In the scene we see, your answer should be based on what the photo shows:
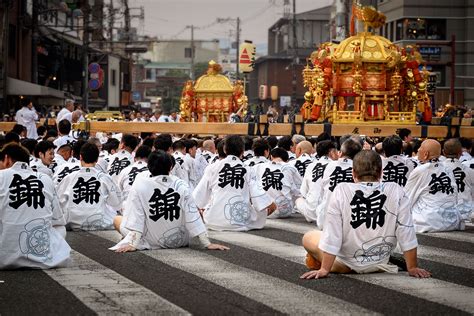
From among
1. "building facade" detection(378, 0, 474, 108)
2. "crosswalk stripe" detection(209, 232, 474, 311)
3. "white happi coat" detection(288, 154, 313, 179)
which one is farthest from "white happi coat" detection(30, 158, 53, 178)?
"building facade" detection(378, 0, 474, 108)

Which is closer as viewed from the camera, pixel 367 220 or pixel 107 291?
pixel 107 291

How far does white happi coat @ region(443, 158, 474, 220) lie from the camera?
14.2 meters

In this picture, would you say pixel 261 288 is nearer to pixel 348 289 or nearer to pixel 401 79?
pixel 348 289

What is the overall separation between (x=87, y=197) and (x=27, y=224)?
4.13 meters

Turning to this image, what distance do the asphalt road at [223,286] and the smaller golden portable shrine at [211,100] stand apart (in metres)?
22.4

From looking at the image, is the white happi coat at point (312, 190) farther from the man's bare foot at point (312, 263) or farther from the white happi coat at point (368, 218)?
the white happi coat at point (368, 218)

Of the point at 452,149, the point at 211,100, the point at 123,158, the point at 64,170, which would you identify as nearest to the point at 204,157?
the point at 123,158

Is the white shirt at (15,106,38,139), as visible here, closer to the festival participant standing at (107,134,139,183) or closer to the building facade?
the festival participant standing at (107,134,139,183)

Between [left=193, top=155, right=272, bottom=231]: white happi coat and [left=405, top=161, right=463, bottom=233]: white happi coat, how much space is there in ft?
6.57

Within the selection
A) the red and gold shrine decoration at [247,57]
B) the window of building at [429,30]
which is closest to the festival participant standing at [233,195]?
the red and gold shrine decoration at [247,57]

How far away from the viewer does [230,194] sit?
13.8 metres

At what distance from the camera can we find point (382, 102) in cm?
2359

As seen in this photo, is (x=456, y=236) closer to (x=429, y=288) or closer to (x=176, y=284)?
(x=429, y=288)

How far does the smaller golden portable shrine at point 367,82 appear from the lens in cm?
A: 2348
